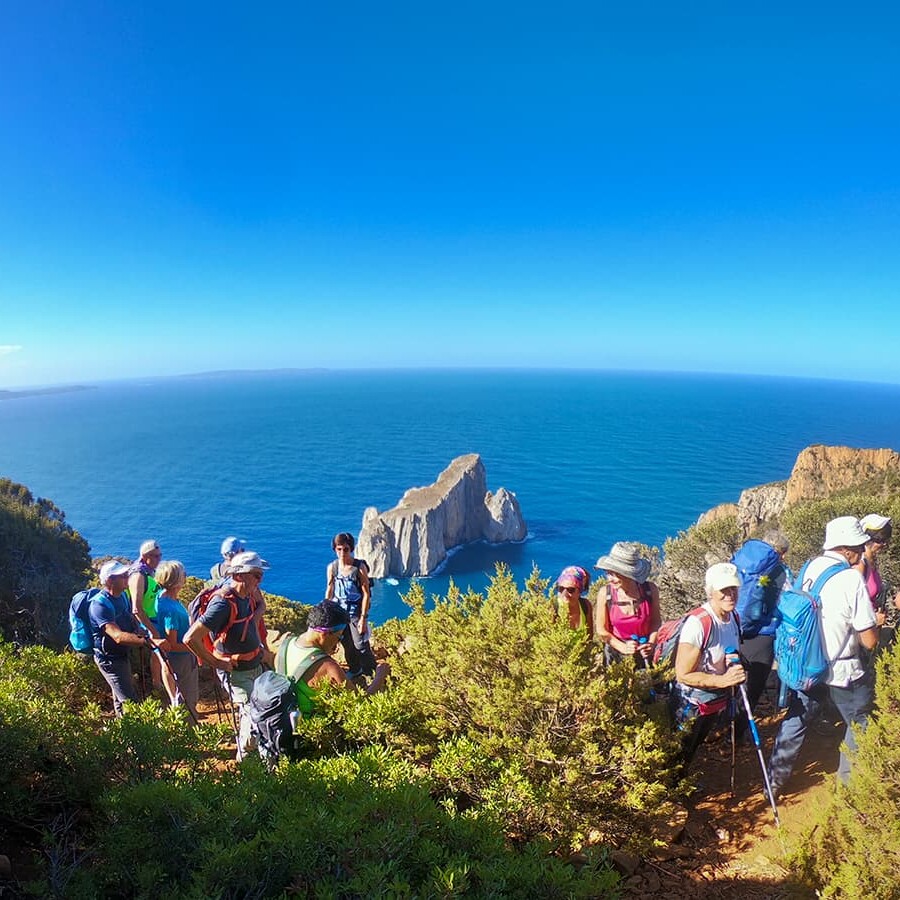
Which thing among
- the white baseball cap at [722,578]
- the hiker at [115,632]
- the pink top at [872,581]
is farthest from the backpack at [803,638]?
the hiker at [115,632]

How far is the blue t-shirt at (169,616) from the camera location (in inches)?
202

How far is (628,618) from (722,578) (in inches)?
40.4

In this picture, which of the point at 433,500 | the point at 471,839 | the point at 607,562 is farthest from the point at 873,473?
the point at 433,500

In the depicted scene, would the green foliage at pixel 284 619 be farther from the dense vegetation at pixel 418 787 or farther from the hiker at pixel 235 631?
the dense vegetation at pixel 418 787

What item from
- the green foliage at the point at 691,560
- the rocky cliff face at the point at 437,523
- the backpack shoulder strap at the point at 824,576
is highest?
the backpack shoulder strap at the point at 824,576

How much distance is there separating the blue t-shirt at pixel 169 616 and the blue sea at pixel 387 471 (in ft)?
54.6

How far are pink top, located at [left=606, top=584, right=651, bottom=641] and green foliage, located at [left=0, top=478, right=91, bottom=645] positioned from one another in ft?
26.9

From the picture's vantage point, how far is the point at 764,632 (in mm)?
4648

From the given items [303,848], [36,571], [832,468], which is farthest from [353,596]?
[832,468]

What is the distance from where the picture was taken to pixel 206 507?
231 feet

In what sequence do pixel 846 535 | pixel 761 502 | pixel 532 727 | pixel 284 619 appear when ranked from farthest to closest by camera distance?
1. pixel 761 502
2. pixel 284 619
3. pixel 846 535
4. pixel 532 727

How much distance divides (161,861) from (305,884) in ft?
2.33

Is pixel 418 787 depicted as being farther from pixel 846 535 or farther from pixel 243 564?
pixel 846 535

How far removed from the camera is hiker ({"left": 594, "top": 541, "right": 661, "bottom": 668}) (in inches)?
175
